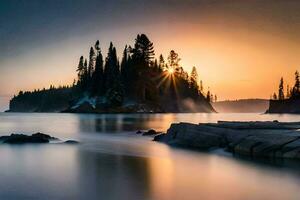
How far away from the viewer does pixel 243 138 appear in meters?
29.0

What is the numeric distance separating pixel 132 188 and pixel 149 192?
96 centimetres

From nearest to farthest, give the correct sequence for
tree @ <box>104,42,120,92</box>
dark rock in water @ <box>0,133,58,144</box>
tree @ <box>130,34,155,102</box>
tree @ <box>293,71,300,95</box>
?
1. dark rock in water @ <box>0,133,58,144</box>
2. tree @ <box>104,42,120,92</box>
3. tree @ <box>130,34,155,102</box>
4. tree @ <box>293,71,300,95</box>

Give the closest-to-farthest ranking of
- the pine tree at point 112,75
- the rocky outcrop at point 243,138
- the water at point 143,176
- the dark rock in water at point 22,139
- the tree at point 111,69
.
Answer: the water at point 143,176 → the rocky outcrop at point 243,138 → the dark rock in water at point 22,139 → the pine tree at point 112,75 → the tree at point 111,69

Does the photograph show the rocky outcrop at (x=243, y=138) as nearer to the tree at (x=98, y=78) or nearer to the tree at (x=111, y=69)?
the tree at (x=111, y=69)

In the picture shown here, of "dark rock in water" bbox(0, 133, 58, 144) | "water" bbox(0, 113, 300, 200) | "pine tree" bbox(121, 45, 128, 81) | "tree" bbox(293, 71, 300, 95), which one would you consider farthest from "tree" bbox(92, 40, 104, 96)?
"water" bbox(0, 113, 300, 200)

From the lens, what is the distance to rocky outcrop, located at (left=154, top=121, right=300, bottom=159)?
25438mm

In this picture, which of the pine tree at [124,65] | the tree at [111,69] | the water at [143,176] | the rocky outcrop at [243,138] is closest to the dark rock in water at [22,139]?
the water at [143,176]

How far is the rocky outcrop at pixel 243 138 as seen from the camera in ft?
83.5

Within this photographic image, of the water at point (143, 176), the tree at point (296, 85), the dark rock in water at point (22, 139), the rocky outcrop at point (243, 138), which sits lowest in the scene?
the water at point (143, 176)

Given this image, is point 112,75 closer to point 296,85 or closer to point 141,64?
point 141,64

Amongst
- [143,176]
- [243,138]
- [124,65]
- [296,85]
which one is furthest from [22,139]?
[296,85]

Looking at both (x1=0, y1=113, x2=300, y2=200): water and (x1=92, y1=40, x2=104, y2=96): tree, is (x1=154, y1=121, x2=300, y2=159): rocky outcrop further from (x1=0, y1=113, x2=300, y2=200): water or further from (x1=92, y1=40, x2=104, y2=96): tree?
(x1=92, y1=40, x2=104, y2=96): tree

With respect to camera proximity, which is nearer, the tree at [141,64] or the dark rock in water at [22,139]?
the dark rock in water at [22,139]

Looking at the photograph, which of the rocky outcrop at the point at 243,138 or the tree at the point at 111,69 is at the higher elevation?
the tree at the point at 111,69
